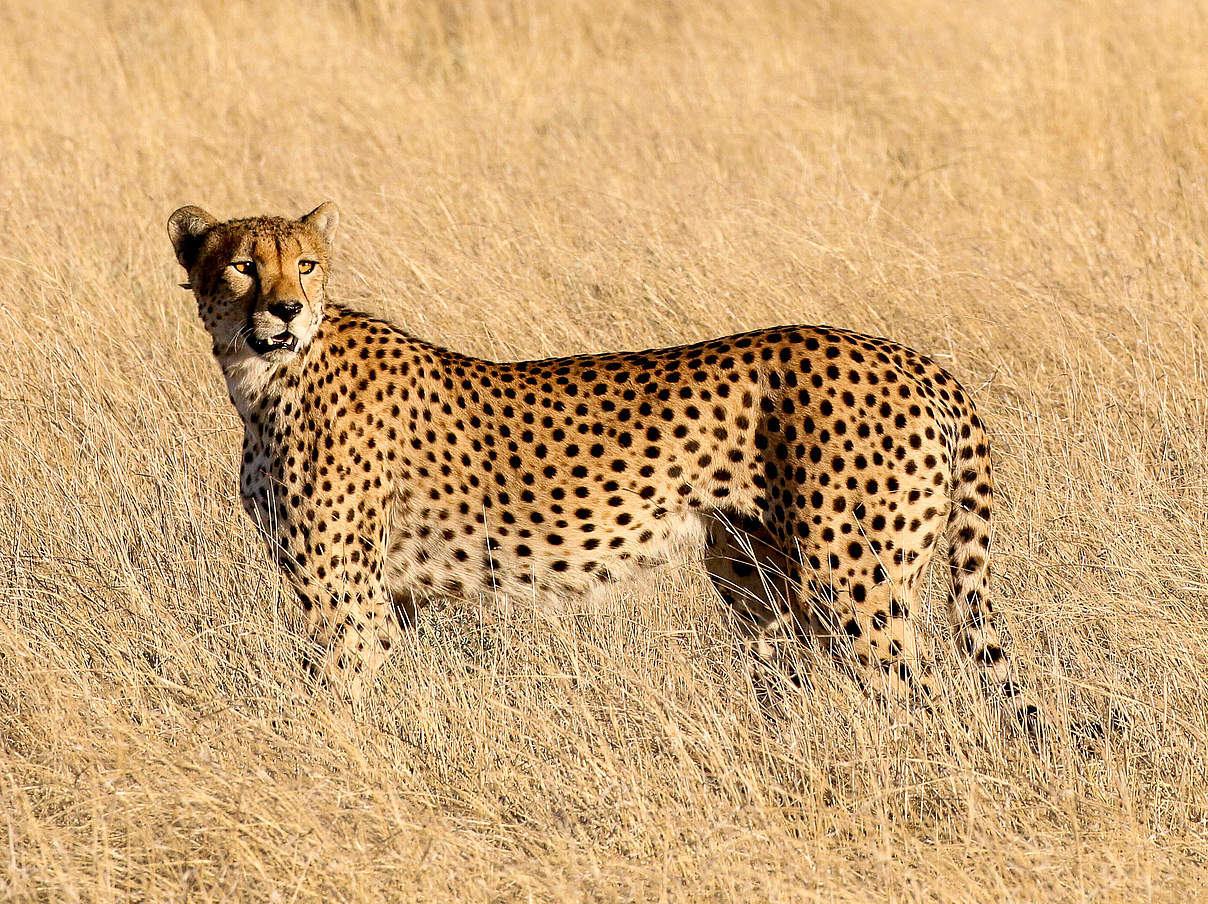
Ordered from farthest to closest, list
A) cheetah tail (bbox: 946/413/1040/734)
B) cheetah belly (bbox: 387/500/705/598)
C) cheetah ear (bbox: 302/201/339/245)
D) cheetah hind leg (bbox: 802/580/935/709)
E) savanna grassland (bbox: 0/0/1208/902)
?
cheetah ear (bbox: 302/201/339/245)
cheetah belly (bbox: 387/500/705/598)
cheetah tail (bbox: 946/413/1040/734)
cheetah hind leg (bbox: 802/580/935/709)
savanna grassland (bbox: 0/0/1208/902)

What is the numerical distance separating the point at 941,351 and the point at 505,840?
319 cm

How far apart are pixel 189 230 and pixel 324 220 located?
360 millimetres

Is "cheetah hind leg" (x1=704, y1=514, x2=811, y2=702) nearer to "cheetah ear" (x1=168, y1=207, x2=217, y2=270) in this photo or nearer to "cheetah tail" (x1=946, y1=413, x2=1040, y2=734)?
"cheetah tail" (x1=946, y1=413, x2=1040, y2=734)

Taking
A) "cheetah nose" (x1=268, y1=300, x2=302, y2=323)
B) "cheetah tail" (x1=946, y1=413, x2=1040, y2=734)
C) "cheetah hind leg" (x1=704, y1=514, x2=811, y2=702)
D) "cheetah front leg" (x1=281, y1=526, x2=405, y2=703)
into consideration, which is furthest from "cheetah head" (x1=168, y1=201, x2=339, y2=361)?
"cheetah tail" (x1=946, y1=413, x2=1040, y2=734)

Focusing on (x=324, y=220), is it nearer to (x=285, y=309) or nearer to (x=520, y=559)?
(x=285, y=309)

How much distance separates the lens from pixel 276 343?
12.9 ft

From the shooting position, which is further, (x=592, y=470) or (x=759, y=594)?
(x=759, y=594)

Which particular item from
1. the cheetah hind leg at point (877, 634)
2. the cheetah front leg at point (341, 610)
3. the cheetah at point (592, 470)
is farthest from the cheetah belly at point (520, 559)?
the cheetah hind leg at point (877, 634)

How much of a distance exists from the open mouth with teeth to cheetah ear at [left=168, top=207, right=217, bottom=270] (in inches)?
16.7

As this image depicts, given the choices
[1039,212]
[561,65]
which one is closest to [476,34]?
[561,65]

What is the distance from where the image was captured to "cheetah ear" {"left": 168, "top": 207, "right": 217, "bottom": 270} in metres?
4.18

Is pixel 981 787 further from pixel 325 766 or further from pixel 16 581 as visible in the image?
pixel 16 581

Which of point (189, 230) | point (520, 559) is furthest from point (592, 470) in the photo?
point (189, 230)

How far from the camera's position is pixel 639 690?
142 inches
